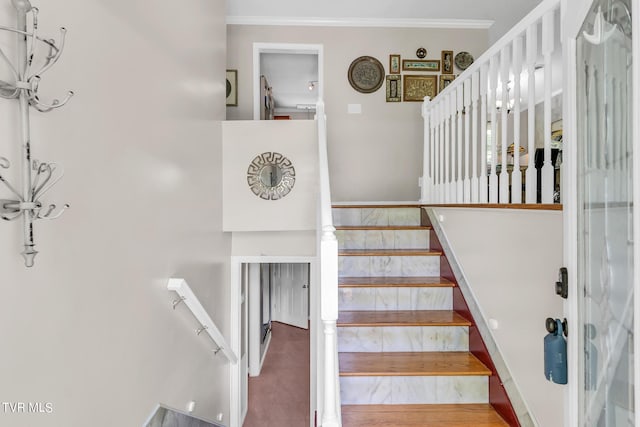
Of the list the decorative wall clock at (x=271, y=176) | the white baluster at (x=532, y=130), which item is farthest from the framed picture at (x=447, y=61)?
the white baluster at (x=532, y=130)

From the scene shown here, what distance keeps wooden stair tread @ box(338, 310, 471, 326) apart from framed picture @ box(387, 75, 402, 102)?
278 cm

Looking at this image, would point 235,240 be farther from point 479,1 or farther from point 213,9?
point 479,1

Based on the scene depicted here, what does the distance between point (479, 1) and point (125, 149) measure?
385 centimetres

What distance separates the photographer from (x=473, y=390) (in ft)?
6.50

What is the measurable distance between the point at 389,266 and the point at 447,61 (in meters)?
2.86

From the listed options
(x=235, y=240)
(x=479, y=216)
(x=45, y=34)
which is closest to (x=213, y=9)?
(x=235, y=240)

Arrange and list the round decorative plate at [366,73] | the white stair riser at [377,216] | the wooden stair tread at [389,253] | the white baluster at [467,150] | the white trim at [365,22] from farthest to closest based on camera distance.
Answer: the round decorative plate at [366,73] → the white trim at [365,22] → the white stair riser at [377,216] → the wooden stair tread at [389,253] → the white baluster at [467,150]

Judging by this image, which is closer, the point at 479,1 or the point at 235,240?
the point at 235,240

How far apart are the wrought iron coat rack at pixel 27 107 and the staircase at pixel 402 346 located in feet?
5.03

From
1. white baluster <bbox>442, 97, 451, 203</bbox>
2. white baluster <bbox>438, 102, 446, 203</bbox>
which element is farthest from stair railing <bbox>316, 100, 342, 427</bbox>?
white baluster <bbox>438, 102, 446, 203</bbox>

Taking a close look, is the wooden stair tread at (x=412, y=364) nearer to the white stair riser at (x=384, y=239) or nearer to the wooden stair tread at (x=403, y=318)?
the wooden stair tread at (x=403, y=318)

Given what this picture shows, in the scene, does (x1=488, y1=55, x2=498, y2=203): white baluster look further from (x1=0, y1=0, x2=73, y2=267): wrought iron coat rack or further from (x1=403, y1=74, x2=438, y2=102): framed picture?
(x1=403, y1=74, x2=438, y2=102): framed picture

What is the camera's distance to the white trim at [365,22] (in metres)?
4.24

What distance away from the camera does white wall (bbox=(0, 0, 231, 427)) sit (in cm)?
104
